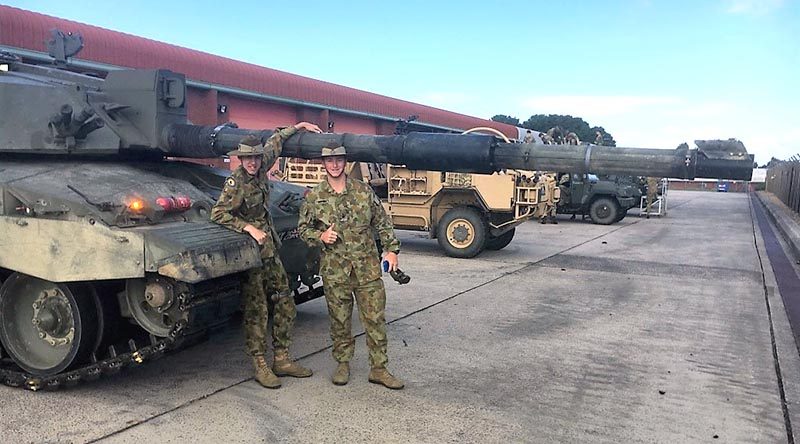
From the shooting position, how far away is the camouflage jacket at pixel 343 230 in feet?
16.2

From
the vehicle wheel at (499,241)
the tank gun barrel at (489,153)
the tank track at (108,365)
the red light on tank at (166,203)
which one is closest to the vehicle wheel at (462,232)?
the vehicle wheel at (499,241)

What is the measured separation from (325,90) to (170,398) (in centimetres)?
1763

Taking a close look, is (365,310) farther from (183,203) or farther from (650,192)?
(650,192)

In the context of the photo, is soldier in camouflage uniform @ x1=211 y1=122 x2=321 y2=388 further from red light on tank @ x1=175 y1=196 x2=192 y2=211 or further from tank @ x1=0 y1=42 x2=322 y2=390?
red light on tank @ x1=175 y1=196 x2=192 y2=211

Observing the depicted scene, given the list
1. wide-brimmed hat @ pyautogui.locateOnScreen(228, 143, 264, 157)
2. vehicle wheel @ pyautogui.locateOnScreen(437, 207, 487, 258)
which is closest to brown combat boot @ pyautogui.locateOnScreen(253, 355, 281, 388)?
wide-brimmed hat @ pyautogui.locateOnScreen(228, 143, 264, 157)

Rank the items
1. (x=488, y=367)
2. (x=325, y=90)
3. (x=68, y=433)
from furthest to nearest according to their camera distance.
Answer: (x=325, y=90) → (x=488, y=367) → (x=68, y=433)

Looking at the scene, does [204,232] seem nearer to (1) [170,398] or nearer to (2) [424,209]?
(1) [170,398]

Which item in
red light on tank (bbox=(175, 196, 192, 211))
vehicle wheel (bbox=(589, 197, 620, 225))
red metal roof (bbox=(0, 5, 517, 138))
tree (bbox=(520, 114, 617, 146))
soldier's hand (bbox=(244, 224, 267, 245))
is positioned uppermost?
tree (bbox=(520, 114, 617, 146))

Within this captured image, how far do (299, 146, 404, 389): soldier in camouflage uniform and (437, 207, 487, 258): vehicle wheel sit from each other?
6.92 m

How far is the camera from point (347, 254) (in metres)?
4.93

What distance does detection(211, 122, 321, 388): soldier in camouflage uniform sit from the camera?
4.98m

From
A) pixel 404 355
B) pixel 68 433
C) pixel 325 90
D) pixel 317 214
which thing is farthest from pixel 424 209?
pixel 325 90

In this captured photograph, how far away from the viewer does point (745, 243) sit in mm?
15414

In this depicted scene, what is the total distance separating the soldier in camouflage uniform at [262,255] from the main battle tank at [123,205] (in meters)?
0.13
